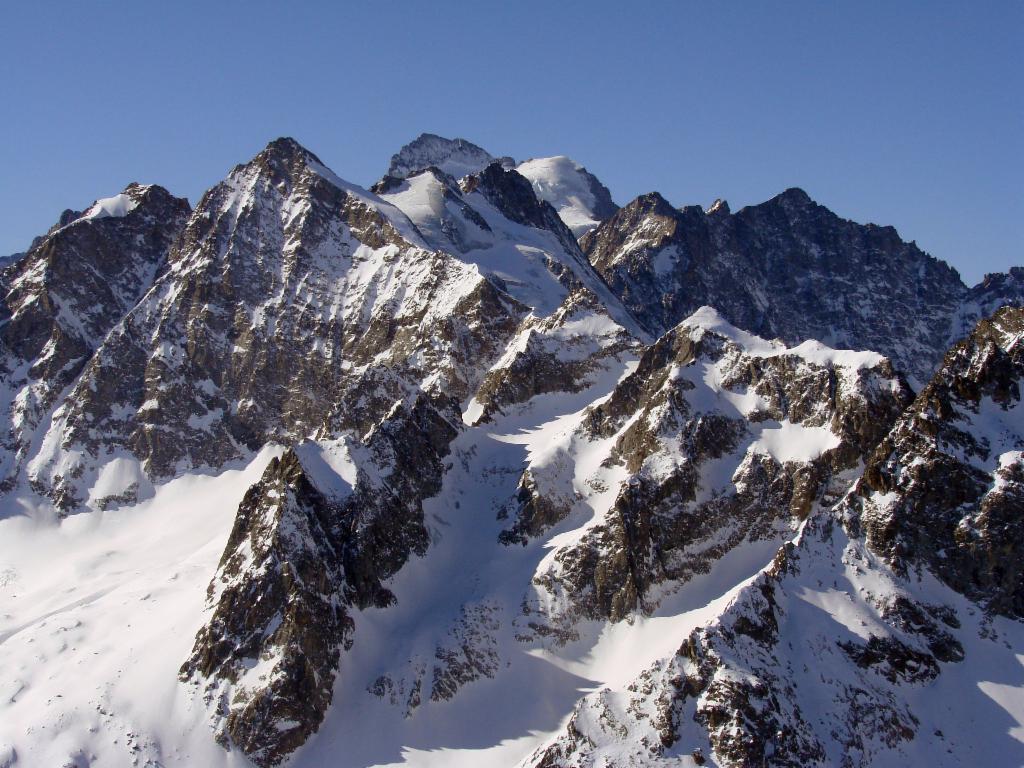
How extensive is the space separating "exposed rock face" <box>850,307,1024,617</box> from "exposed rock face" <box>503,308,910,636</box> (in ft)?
36.8

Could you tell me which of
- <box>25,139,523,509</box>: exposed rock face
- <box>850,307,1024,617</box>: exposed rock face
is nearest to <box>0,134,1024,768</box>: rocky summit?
<box>850,307,1024,617</box>: exposed rock face

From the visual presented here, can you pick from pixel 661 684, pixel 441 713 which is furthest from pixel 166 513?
pixel 661 684

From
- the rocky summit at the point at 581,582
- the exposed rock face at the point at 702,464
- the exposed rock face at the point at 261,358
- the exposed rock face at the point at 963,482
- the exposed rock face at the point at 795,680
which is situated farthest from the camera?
the exposed rock face at the point at 261,358

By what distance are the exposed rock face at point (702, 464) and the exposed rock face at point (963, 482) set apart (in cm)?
A: 1123

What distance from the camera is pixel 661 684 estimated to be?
321 feet

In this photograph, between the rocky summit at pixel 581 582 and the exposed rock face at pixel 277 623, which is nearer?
the rocky summit at pixel 581 582

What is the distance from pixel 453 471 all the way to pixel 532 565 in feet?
76.2

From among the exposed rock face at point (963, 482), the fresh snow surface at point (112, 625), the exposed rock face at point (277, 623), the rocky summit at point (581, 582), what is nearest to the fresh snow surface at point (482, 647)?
the rocky summit at point (581, 582)

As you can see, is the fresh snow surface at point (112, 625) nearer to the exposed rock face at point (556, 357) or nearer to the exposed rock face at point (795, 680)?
the exposed rock face at point (556, 357)

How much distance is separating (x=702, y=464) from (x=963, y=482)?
31852 mm

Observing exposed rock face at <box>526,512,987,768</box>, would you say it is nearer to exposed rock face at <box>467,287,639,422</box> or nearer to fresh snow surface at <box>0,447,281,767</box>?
fresh snow surface at <box>0,447,281,767</box>

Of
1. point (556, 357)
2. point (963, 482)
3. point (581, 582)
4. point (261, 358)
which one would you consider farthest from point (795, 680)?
point (261, 358)

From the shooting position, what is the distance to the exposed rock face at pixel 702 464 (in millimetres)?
124688

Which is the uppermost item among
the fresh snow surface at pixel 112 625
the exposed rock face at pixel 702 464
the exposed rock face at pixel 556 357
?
the exposed rock face at pixel 556 357
